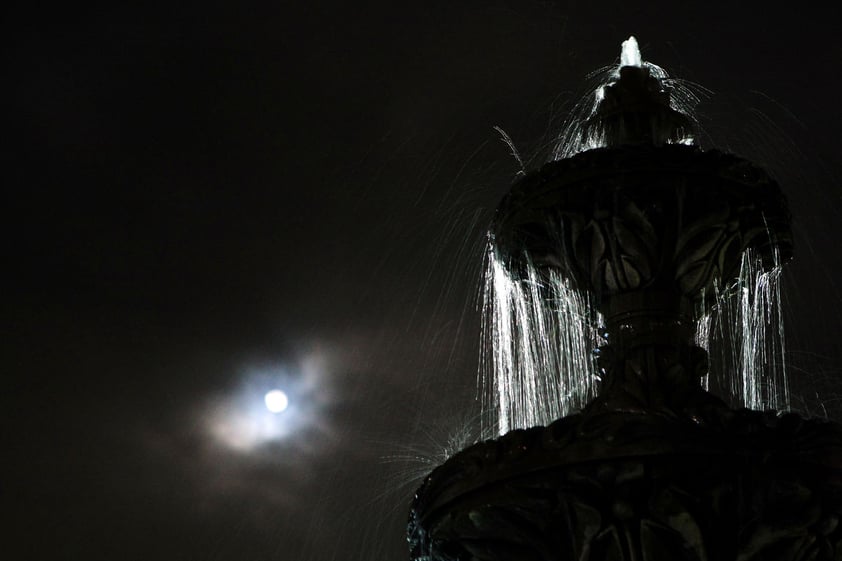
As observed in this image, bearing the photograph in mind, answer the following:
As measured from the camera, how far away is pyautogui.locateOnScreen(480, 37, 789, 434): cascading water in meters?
12.9

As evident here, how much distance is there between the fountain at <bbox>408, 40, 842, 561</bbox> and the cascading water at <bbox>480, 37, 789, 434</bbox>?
6 cm

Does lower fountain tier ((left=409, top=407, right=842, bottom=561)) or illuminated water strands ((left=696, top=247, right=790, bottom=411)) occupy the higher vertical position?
illuminated water strands ((left=696, top=247, right=790, bottom=411))

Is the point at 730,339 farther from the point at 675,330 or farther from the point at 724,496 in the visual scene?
the point at 724,496

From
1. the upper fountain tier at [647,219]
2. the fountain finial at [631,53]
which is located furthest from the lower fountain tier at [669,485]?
the fountain finial at [631,53]

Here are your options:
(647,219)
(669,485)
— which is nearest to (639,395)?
(647,219)

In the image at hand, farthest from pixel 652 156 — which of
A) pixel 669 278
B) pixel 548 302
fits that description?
pixel 548 302

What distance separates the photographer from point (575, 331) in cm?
1398

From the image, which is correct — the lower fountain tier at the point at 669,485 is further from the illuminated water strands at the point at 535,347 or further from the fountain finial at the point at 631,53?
the fountain finial at the point at 631,53

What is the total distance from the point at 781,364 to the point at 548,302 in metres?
7.15

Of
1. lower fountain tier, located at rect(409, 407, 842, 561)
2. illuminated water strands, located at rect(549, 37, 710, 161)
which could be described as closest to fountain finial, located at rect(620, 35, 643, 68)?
illuminated water strands, located at rect(549, 37, 710, 161)

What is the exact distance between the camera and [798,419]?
9883 mm

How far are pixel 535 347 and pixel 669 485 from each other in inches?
307

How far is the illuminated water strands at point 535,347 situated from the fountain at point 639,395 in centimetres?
6

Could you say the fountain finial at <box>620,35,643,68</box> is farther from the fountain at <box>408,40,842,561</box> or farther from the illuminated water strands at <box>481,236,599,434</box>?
the illuminated water strands at <box>481,236,599,434</box>
